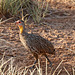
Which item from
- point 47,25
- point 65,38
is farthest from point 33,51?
point 47,25

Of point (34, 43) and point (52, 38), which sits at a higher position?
point (34, 43)

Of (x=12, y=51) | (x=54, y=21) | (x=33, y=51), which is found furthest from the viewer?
(x=54, y=21)

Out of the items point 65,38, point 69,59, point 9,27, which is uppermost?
point 9,27

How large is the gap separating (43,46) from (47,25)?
1.63 metres

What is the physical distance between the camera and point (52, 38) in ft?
15.6

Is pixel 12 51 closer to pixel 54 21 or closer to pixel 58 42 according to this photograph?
pixel 58 42

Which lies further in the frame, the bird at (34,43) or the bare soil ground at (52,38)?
the bare soil ground at (52,38)

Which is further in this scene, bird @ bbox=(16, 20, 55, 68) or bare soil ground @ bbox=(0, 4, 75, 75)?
bare soil ground @ bbox=(0, 4, 75, 75)

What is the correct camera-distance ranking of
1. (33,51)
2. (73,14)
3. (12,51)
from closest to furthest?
1. (33,51)
2. (12,51)
3. (73,14)

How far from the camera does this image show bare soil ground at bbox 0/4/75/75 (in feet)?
13.5

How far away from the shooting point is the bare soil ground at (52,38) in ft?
13.5

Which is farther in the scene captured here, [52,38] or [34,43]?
[52,38]

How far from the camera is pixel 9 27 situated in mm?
4977

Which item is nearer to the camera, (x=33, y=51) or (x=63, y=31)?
(x=33, y=51)
